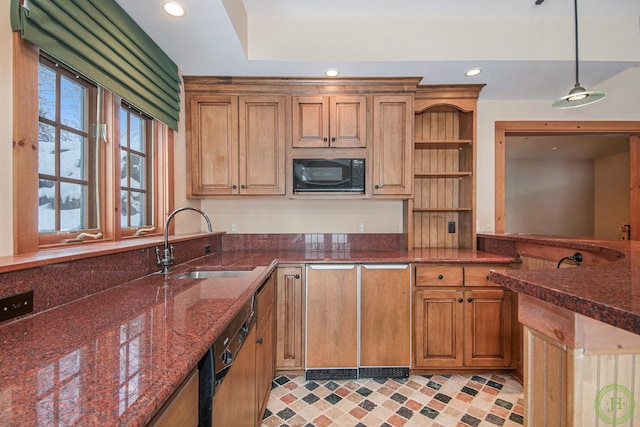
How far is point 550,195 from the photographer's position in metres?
6.50

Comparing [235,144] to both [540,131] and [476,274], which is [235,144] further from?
[540,131]

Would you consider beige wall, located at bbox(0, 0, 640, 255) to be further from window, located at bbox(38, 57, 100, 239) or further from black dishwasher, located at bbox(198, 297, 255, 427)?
black dishwasher, located at bbox(198, 297, 255, 427)

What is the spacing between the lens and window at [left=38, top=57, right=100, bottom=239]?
1227 mm

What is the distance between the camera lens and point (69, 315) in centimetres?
90

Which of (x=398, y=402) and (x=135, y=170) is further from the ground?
(x=135, y=170)

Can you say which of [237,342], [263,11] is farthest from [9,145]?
[263,11]

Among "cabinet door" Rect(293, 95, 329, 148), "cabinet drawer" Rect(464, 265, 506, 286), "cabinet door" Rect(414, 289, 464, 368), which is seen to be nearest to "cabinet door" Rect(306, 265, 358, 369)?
"cabinet door" Rect(414, 289, 464, 368)

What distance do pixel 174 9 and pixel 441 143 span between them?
88.9 inches

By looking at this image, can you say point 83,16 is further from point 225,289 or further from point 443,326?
point 443,326

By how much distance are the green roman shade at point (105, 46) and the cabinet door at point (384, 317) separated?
1.95 meters

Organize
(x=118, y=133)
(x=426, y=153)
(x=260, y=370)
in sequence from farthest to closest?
1. (x=426, y=153)
2. (x=118, y=133)
3. (x=260, y=370)

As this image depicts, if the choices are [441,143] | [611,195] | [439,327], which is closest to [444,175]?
[441,143]

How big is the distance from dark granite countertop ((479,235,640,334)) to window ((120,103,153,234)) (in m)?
2.08

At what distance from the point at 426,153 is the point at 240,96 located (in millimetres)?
1849
